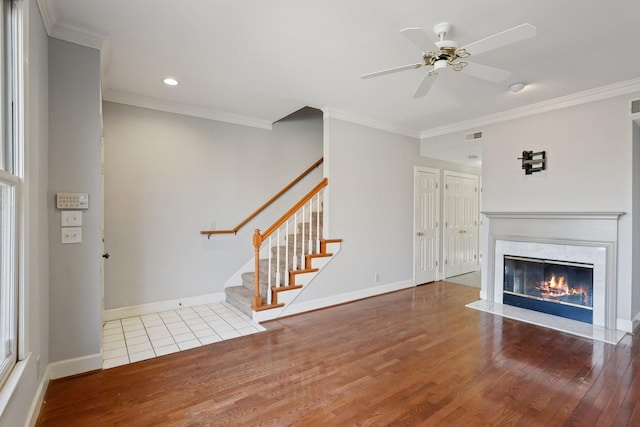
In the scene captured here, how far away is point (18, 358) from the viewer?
5.57 feet

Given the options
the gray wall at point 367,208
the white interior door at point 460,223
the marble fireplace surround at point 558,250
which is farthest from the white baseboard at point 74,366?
the white interior door at point 460,223

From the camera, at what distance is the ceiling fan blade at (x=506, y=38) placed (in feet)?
5.72

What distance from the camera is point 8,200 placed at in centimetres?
161

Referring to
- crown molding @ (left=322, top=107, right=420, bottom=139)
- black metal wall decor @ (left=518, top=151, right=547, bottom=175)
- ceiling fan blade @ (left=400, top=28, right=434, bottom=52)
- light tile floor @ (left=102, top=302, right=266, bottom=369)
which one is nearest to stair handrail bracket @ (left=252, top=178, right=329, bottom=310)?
light tile floor @ (left=102, top=302, right=266, bottom=369)

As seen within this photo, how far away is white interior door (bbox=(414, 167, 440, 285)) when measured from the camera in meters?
5.52

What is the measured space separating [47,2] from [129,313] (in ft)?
10.5

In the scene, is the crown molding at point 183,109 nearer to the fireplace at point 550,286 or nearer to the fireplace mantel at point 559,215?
the fireplace mantel at point 559,215

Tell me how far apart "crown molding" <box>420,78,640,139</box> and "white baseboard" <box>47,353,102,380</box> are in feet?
17.6

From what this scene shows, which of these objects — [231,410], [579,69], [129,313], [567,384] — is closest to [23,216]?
[231,410]

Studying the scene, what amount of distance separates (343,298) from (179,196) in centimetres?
269

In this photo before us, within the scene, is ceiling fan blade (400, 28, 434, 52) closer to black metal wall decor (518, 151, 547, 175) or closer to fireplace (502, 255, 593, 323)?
black metal wall decor (518, 151, 547, 175)

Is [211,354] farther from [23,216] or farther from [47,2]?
[47,2]

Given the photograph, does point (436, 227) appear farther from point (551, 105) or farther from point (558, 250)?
point (551, 105)

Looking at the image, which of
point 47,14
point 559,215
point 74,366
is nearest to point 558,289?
point 559,215
